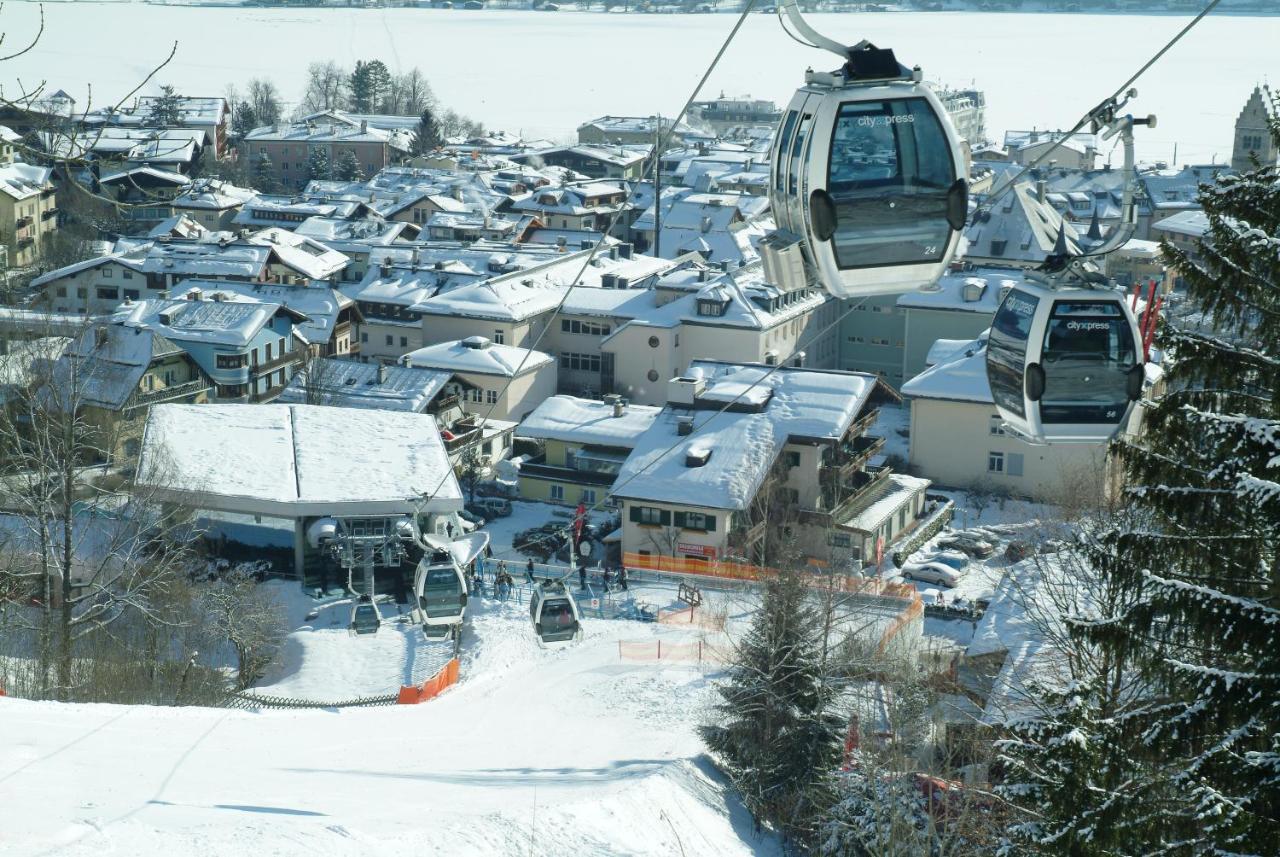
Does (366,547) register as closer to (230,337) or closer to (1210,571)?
(230,337)

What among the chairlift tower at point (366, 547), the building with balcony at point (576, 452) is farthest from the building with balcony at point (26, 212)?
the chairlift tower at point (366, 547)

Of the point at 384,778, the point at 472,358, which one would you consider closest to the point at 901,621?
the point at 384,778

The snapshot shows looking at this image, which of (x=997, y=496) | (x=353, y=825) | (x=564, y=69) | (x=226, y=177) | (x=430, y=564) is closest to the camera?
(x=353, y=825)

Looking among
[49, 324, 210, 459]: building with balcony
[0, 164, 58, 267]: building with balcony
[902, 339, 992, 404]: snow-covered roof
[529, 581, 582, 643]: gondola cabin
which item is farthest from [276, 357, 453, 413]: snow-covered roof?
[0, 164, 58, 267]: building with balcony

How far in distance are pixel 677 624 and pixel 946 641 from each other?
4.41 metres

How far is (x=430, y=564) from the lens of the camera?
1950 cm

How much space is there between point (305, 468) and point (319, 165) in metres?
58.1

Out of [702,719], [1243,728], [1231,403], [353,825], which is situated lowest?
[702,719]

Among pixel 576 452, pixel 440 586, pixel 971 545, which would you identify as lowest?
pixel 971 545

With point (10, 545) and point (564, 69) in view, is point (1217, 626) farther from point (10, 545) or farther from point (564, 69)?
point (564, 69)

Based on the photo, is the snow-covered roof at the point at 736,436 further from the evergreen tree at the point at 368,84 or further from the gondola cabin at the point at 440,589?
the evergreen tree at the point at 368,84

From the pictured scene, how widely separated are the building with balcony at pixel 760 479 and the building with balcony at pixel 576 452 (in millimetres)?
1947

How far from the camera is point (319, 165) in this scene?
8231 cm

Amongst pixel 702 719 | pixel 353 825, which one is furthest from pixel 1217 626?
pixel 702 719
